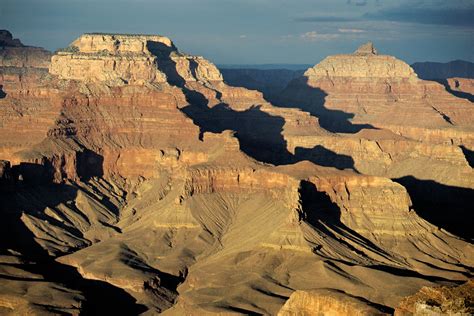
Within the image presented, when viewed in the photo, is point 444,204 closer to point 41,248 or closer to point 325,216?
point 325,216

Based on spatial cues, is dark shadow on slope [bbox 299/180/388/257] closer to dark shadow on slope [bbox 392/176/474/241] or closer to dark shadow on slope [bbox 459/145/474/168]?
dark shadow on slope [bbox 392/176/474/241]

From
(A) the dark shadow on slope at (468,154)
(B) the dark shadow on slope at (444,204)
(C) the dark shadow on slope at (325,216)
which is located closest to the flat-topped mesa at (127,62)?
(B) the dark shadow on slope at (444,204)

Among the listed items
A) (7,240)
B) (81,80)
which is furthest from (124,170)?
(81,80)

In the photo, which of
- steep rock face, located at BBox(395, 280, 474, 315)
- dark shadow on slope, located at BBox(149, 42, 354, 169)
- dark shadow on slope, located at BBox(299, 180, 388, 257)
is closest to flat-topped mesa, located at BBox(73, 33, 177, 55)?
dark shadow on slope, located at BBox(149, 42, 354, 169)

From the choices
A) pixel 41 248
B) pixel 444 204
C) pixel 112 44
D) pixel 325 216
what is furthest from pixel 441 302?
pixel 112 44

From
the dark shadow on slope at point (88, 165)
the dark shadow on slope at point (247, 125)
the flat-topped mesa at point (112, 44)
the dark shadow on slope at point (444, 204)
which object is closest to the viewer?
the dark shadow on slope at point (444, 204)

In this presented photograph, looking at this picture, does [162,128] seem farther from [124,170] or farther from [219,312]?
[219,312]

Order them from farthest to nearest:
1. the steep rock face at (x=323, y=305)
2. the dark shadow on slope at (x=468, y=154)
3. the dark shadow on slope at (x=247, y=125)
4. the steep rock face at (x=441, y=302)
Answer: the dark shadow on slope at (x=468, y=154) → the dark shadow on slope at (x=247, y=125) → the steep rock face at (x=323, y=305) → the steep rock face at (x=441, y=302)

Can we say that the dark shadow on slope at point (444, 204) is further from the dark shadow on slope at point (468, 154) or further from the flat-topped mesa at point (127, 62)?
the flat-topped mesa at point (127, 62)
